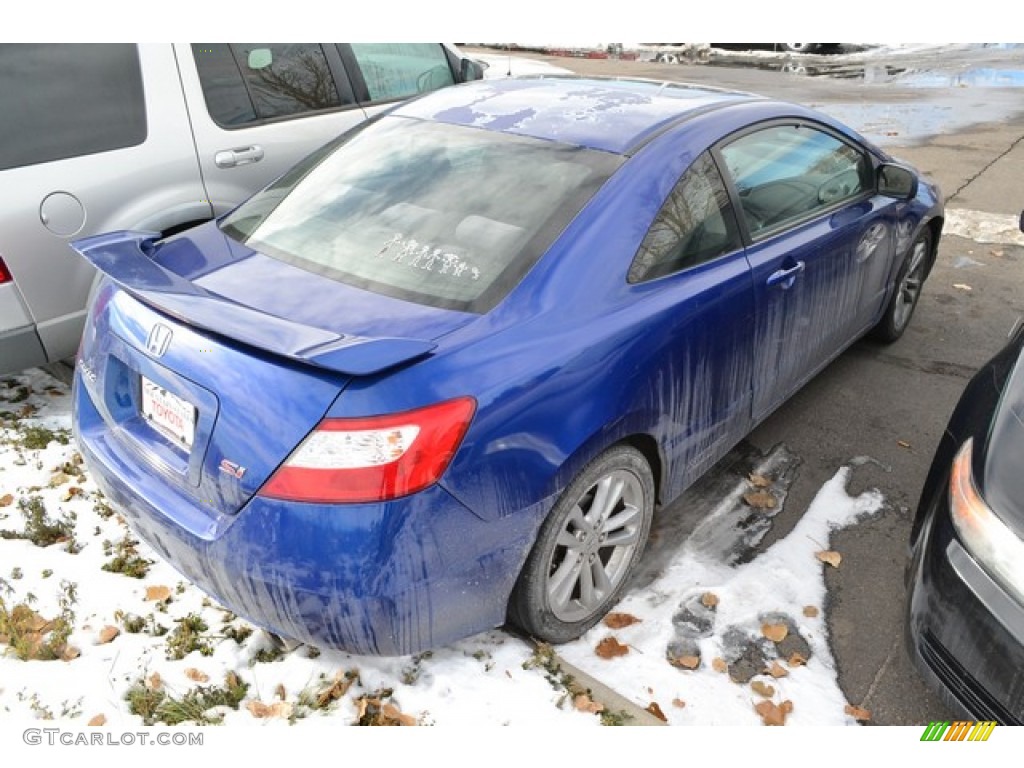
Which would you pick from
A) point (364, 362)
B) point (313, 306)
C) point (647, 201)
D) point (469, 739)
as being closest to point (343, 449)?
point (364, 362)

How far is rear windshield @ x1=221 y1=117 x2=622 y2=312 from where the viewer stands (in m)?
2.36

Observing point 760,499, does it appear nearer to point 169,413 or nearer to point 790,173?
point 790,173

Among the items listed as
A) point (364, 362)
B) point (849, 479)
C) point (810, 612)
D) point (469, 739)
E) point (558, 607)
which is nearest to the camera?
point (364, 362)

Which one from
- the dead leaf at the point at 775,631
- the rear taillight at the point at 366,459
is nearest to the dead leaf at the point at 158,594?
the rear taillight at the point at 366,459

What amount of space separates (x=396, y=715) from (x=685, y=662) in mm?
926

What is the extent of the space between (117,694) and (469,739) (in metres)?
1.04

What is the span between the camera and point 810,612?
2.78 metres

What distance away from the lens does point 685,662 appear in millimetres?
2535

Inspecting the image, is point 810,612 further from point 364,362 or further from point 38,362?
point 38,362

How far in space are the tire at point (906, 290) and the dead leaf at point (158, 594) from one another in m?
3.81

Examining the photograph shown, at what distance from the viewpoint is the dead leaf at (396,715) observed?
2.26 metres

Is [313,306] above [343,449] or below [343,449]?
above

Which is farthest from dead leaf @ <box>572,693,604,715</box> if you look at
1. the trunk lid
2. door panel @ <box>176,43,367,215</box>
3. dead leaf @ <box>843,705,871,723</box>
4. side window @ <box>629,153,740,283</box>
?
door panel @ <box>176,43,367,215</box>

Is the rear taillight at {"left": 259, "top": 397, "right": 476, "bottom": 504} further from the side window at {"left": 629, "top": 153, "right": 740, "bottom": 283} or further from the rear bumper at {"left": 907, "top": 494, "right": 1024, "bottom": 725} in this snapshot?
the rear bumper at {"left": 907, "top": 494, "right": 1024, "bottom": 725}
